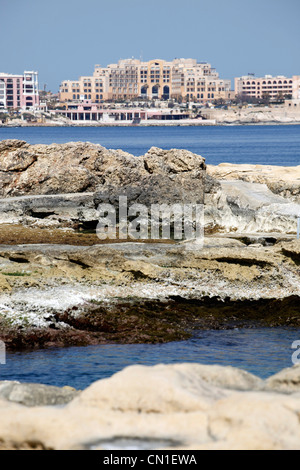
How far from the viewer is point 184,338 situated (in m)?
13.2

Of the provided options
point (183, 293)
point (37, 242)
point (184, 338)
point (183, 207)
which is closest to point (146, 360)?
point (184, 338)

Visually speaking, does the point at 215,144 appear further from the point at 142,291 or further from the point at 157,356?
the point at 157,356

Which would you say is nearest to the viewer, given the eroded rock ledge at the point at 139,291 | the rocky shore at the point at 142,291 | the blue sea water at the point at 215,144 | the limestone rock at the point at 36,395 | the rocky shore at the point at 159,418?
the rocky shore at the point at 159,418

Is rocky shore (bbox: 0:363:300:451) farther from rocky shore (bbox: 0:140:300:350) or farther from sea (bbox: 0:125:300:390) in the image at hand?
rocky shore (bbox: 0:140:300:350)

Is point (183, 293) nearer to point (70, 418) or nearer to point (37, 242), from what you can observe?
point (37, 242)

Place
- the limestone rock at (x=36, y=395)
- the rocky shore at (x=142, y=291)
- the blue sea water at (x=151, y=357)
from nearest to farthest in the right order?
the rocky shore at (x=142, y=291)
the limestone rock at (x=36, y=395)
the blue sea water at (x=151, y=357)

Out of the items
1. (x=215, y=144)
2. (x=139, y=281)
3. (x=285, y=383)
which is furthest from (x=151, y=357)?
(x=215, y=144)

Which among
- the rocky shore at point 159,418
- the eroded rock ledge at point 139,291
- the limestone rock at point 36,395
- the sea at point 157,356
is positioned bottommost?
the sea at point 157,356

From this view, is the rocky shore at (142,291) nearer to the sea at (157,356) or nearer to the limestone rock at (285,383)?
the limestone rock at (285,383)

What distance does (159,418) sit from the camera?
6.11 meters

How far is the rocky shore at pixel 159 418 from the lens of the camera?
5809mm

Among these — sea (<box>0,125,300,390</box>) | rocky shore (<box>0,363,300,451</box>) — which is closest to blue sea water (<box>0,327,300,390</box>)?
sea (<box>0,125,300,390</box>)

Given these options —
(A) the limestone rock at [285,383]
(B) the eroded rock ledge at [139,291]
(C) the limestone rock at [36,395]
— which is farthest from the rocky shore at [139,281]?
(A) the limestone rock at [285,383]

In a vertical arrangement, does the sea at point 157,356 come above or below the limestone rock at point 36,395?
below
